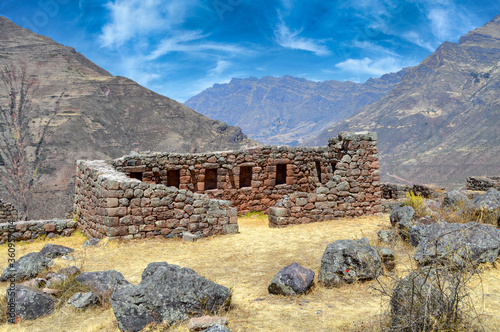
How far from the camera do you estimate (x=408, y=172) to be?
102125 millimetres

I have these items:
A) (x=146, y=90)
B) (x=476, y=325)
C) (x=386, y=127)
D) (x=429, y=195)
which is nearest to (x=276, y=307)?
(x=476, y=325)

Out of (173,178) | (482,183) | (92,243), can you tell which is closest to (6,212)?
(173,178)

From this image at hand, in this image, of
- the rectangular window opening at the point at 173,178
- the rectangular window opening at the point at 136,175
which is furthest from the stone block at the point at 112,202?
the rectangular window opening at the point at 173,178

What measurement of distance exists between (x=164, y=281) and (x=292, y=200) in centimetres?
745

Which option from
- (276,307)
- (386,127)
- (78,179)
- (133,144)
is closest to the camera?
(276,307)

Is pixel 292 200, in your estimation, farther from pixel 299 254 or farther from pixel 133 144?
pixel 133 144

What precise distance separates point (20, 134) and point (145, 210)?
3063 inches

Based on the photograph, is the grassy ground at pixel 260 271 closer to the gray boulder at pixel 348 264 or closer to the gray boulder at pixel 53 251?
the gray boulder at pixel 348 264

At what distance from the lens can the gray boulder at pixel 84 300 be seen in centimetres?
516

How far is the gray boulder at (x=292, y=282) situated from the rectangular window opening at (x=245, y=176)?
30.4 feet

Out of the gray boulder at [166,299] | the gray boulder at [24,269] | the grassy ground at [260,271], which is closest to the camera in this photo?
the gray boulder at [166,299]

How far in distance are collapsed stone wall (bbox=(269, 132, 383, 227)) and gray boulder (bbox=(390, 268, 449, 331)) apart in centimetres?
763

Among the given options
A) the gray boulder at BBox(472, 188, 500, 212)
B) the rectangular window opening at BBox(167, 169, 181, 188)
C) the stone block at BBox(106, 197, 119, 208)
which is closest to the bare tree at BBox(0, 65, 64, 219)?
the rectangular window opening at BBox(167, 169, 181, 188)

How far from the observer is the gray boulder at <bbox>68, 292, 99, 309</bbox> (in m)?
5.16
